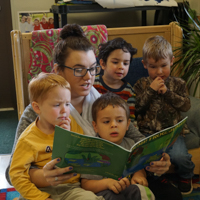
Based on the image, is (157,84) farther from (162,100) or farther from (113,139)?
(113,139)

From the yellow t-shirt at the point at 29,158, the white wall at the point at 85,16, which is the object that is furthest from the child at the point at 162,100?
the white wall at the point at 85,16

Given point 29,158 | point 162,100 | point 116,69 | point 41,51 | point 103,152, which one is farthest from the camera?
point 41,51

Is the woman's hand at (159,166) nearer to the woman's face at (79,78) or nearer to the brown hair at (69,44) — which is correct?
the woman's face at (79,78)

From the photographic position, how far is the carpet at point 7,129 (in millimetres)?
2711

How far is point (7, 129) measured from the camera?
10.3 ft

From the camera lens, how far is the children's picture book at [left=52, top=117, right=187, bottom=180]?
40.0 inches

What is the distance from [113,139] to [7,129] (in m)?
2.07

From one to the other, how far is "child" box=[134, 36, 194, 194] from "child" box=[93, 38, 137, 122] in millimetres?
85

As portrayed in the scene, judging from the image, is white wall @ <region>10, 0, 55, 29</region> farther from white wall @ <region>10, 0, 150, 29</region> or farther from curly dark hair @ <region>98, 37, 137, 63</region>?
curly dark hair @ <region>98, 37, 137, 63</region>

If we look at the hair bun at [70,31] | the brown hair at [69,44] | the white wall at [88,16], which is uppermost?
the white wall at [88,16]

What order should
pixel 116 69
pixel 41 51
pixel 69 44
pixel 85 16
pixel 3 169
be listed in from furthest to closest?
pixel 85 16, pixel 3 169, pixel 41 51, pixel 116 69, pixel 69 44

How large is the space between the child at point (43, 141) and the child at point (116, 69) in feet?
1.65

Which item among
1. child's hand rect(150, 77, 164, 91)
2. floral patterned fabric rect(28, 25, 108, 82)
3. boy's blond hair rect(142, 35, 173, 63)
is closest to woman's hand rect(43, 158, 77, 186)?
child's hand rect(150, 77, 164, 91)

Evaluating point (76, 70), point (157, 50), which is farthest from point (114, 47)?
point (76, 70)
